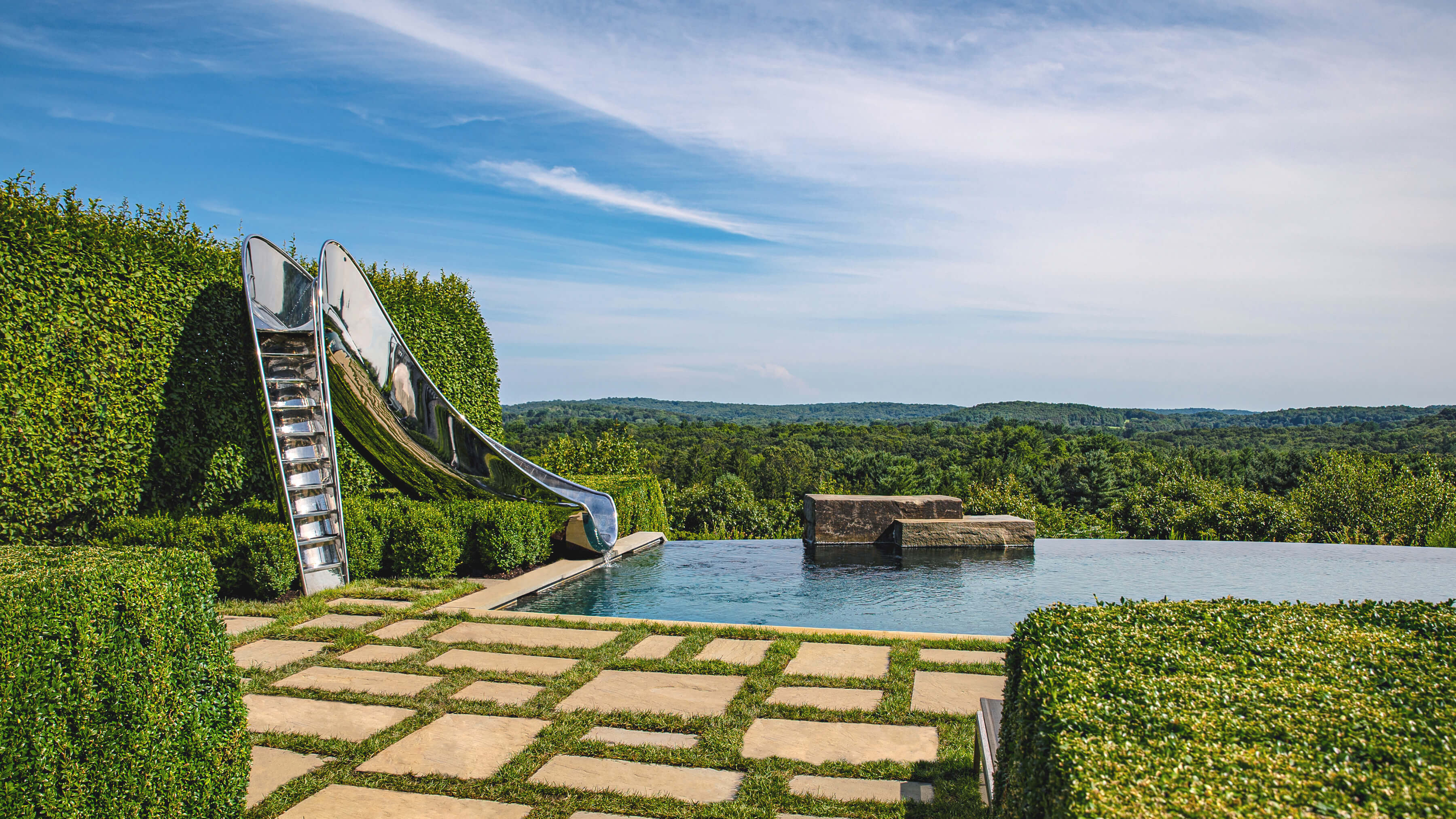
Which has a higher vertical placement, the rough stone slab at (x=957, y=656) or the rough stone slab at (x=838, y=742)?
the rough stone slab at (x=838, y=742)

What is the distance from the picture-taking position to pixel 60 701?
2324 millimetres

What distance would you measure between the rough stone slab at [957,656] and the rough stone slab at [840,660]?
0.24 meters

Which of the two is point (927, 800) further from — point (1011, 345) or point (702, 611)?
point (1011, 345)

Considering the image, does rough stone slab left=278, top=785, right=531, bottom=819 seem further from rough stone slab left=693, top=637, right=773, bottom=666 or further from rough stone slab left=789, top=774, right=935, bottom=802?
rough stone slab left=693, top=637, right=773, bottom=666

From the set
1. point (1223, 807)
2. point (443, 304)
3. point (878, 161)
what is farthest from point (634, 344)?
point (1223, 807)

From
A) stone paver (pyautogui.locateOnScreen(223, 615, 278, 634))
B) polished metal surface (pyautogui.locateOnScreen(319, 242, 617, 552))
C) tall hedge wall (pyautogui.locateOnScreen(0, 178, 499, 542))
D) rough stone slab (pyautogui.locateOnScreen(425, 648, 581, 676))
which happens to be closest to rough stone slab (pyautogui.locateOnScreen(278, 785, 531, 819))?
rough stone slab (pyautogui.locateOnScreen(425, 648, 581, 676))

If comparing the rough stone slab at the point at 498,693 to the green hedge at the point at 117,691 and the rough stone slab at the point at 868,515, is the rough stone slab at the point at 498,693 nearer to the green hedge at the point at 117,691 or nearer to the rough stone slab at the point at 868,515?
the green hedge at the point at 117,691

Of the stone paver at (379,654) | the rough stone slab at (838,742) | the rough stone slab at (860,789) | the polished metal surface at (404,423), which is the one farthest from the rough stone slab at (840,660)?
the polished metal surface at (404,423)

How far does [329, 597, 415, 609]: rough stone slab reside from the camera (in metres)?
6.14

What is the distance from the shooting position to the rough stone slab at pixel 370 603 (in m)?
6.14

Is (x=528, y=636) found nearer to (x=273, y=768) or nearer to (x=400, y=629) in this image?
(x=400, y=629)

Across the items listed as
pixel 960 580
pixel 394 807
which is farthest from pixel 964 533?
pixel 394 807

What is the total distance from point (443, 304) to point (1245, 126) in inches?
393

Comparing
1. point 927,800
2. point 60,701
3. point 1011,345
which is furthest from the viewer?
point 1011,345
